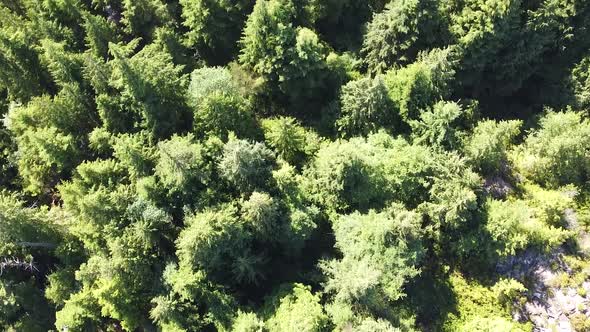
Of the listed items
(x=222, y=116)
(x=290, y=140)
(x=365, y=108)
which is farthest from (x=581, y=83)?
(x=222, y=116)

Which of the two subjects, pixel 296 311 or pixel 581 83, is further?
pixel 581 83

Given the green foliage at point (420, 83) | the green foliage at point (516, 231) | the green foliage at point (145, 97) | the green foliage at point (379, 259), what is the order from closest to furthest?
the green foliage at point (379, 259), the green foliage at point (516, 231), the green foliage at point (145, 97), the green foliage at point (420, 83)

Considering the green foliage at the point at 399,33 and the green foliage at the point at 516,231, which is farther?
the green foliage at the point at 399,33

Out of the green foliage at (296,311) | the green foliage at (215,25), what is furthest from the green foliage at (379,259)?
the green foliage at (215,25)

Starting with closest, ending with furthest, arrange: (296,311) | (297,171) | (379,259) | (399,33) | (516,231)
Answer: (296,311)
(379,259)
(516,231)
(297,171)
(399,33)

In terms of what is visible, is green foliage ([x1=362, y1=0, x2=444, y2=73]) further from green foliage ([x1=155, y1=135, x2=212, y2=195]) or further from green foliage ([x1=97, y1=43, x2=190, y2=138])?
green foliage ([x1=155, y1=135, x2=212, y2=195])

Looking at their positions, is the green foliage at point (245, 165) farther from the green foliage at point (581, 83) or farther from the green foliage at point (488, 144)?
the green foliage at point (581, 83)

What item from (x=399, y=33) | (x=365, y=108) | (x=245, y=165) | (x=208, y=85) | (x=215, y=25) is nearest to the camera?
(x=245, y=165)

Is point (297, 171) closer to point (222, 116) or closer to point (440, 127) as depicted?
point (222, 116)

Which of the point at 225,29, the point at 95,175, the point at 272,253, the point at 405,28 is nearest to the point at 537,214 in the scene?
the point at 405,28
